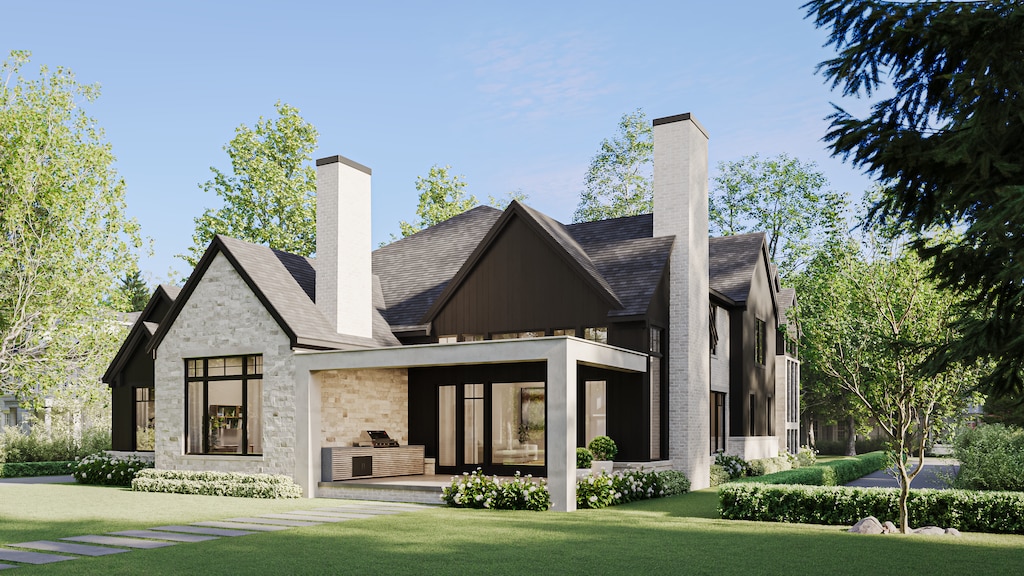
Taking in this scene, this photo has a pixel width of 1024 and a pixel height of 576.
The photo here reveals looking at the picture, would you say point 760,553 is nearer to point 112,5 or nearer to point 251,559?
point 251,559

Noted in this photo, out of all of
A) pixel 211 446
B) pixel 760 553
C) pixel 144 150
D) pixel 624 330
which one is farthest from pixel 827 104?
pixel 144 150

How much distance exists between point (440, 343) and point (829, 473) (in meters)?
10.5

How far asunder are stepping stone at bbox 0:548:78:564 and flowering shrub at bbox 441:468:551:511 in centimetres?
801

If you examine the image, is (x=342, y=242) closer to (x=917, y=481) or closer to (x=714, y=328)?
(x=714, y=328)

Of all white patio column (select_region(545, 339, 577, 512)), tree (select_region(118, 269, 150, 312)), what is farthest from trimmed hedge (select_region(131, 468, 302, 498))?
tree (select_region(118, 269, 150, 312))

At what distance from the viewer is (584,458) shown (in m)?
20.1

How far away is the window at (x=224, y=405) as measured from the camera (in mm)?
22047

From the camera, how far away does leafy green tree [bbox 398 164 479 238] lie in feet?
151

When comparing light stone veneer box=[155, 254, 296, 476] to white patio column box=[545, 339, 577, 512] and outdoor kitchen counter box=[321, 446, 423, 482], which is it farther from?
white patio column box=[545, 339, 577, 512]

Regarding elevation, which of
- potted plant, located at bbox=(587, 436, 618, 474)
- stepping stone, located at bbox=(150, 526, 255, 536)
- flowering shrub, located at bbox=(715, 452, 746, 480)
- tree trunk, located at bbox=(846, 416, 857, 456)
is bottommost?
tree trunk, located at bbox=(846, 416, 857, 456)

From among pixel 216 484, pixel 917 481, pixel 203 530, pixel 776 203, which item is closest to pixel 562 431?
pixel 203 530

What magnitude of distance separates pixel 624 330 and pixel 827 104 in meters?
13.4

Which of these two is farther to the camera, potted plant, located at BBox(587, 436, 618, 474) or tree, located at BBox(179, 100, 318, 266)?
tree, located at BBox(179, 100, 318, 266)

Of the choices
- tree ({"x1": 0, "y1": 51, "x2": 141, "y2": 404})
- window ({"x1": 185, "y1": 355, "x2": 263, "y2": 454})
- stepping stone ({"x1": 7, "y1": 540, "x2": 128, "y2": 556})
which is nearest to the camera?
stepping stone ({"x1": 7, "y1": 540, "x2": 128, "y2": 556})
